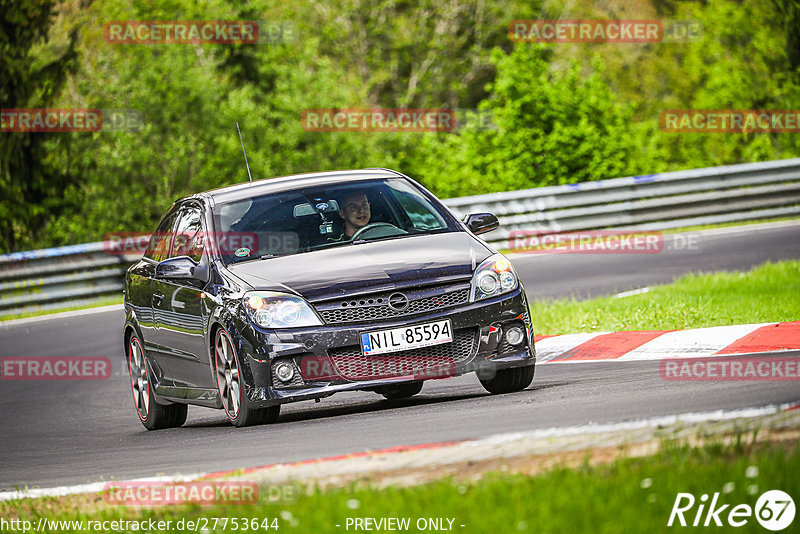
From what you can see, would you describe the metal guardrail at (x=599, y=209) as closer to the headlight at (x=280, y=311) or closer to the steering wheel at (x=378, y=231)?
the steering wheel at (x=378, y=231)

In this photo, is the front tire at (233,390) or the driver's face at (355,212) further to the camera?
the driver's face at (355,212)

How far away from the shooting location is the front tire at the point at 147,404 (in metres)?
9.87

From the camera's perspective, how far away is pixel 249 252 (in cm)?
871

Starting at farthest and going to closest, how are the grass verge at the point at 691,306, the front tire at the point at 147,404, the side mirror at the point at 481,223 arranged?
the grass verge at the point at 691,306 → the front tire at the point at 147,404 → the side mirror at the point at 481,223

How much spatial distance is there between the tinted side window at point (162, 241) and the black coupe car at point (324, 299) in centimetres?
26

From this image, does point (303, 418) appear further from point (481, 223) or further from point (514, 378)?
point (481, 223)

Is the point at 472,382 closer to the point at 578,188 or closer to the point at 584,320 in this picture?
the point at 584,320

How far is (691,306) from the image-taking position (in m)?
11.6

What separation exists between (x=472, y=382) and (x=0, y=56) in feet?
71.1

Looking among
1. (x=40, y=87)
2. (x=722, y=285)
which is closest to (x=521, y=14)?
(x=40, y=87)

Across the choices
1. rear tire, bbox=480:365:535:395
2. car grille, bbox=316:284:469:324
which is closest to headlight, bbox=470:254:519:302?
car grille, bbox=316:284:469:324

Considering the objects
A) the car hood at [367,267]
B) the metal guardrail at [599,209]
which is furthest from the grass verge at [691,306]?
the metal guardrail at [599,209]

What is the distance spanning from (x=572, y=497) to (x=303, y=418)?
4481 mm

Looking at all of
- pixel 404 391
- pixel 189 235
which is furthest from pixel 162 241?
pixel 404 391
